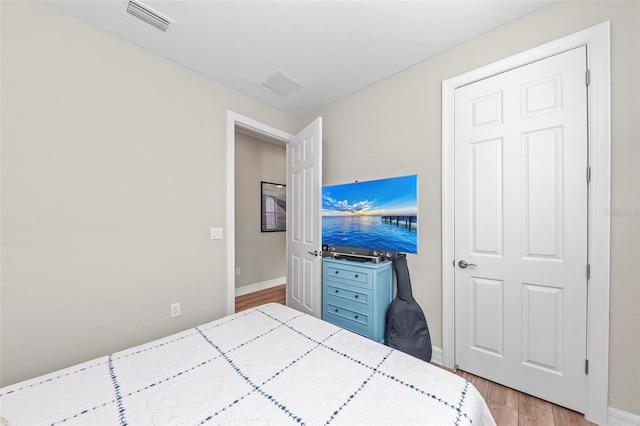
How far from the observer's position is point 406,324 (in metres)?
2.10

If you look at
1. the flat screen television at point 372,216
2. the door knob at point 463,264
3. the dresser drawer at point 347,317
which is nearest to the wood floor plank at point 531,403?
the door knob at point 463,264

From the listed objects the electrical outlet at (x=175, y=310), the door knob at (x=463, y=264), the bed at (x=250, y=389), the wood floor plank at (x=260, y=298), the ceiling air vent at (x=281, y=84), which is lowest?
the wood floor plank at (x=260, y=298)

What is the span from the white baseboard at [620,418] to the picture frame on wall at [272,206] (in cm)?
403

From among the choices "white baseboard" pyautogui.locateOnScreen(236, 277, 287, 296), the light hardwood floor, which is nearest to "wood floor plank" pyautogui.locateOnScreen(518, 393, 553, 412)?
the light hardwood floor

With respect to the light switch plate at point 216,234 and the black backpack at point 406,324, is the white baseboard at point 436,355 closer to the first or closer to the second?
the black backpack at point 406,324

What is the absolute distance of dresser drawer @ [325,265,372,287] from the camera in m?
2.20

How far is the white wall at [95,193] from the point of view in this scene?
151 cm

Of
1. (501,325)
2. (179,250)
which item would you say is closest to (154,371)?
(179,250)

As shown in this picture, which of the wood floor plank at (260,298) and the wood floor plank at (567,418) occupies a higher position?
the wood floor plank at (567,418)

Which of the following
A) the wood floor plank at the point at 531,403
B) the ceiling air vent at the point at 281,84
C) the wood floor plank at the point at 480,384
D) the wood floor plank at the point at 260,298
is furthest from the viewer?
the wood floor plank at the point at 260,298

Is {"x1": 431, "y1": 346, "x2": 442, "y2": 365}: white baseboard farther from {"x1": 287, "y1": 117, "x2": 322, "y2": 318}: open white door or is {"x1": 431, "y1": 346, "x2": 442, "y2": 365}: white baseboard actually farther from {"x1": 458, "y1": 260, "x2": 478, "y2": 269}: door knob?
{"x1": 287, "y1": 117, "x2": 322, "y2": 318}: open white door

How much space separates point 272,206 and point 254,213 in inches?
15.2

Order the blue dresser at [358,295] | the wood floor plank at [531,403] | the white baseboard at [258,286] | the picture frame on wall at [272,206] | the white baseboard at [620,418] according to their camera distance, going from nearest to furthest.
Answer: the white baseboard at [620,418]
the wood floor plank at [531,403]
the blue dresser at [358,295]
the white baseboard at [258,286]
the picture frame on wall at [272,206]

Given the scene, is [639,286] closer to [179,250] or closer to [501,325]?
[501,325]
